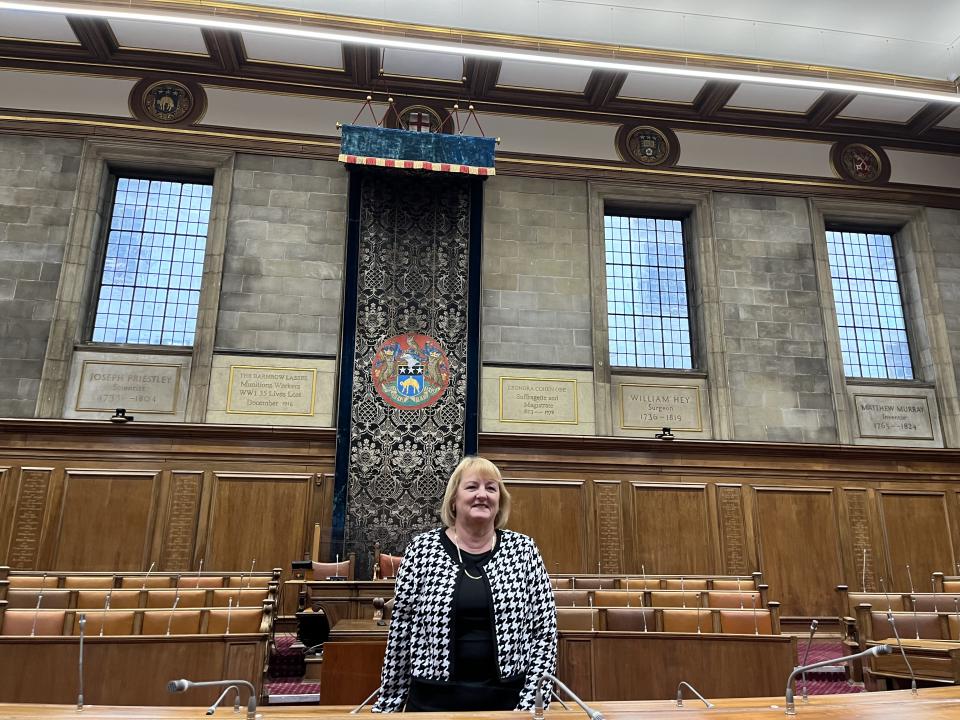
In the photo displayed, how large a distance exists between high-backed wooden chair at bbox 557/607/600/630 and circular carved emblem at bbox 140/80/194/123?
8.75m

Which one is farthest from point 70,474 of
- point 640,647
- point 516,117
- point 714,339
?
point 714,339

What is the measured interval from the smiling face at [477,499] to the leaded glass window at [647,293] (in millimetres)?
7750

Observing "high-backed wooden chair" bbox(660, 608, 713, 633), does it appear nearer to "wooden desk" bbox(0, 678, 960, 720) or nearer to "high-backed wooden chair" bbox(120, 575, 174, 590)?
"wooden desk" bbox(0, 678, 960, 720)

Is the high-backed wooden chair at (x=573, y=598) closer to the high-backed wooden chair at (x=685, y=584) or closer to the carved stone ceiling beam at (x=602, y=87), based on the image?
the high-backed wooden chair at (x=685, y=584)

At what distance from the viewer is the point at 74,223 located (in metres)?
9.29

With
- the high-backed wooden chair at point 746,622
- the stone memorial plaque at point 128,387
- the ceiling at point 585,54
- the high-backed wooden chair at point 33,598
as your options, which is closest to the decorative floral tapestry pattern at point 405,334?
the ceiling at point 585,54

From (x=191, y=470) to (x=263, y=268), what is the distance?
290 cm

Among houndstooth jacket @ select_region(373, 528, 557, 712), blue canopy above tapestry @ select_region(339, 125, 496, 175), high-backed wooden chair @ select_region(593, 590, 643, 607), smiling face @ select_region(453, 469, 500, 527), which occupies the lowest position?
high-backed wooden chair @ select_region(593, 590, 643, 607)

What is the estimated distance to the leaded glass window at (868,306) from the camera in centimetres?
1056

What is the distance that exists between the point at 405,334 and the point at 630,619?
5472mm

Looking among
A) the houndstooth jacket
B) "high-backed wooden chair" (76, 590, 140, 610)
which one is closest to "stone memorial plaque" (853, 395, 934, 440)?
the houndstooth jacket

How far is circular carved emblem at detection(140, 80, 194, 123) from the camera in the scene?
32.4ft

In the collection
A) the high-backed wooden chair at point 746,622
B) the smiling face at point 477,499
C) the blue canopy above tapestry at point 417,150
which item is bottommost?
the high-backed wooden chair at point 746,622

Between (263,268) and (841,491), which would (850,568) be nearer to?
(841,491)
